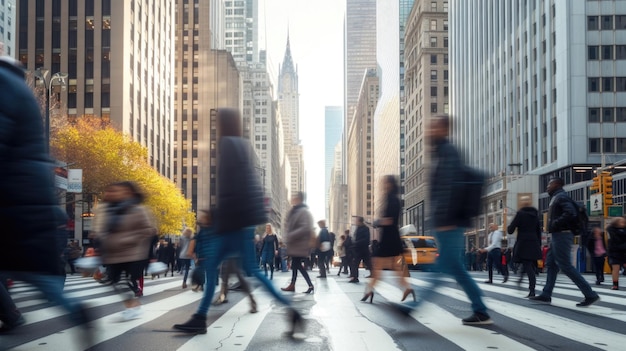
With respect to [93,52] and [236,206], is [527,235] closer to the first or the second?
[236,206]

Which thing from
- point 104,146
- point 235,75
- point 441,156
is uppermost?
point 235,75

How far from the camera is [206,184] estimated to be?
9850 centimetres

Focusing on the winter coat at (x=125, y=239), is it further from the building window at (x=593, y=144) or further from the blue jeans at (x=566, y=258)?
the building window at (x=593, y=144)

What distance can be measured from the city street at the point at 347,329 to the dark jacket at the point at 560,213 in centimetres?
109

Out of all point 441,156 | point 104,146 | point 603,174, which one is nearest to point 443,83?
point 104,146

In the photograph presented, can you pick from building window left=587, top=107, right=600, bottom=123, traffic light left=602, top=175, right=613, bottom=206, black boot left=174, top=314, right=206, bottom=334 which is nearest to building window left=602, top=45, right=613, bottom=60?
building window left=587, top=107, right=600, bottom=123

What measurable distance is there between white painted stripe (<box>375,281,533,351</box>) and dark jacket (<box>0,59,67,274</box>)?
3.44 m

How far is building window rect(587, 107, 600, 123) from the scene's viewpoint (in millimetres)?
45438

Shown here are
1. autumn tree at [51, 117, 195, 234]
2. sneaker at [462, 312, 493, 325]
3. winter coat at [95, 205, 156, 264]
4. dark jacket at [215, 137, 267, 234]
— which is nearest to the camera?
dark jacket at [215, 137, 267, 234]

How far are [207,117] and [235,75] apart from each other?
10616 mm

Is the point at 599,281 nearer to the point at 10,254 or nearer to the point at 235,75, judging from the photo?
the point at 10,254

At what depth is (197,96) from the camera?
331 ft

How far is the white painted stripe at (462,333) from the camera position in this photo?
540 centimetres

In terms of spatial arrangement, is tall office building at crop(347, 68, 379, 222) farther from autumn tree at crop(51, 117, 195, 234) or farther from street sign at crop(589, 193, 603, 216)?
street sign at crop(589, 193, 603, 216)
